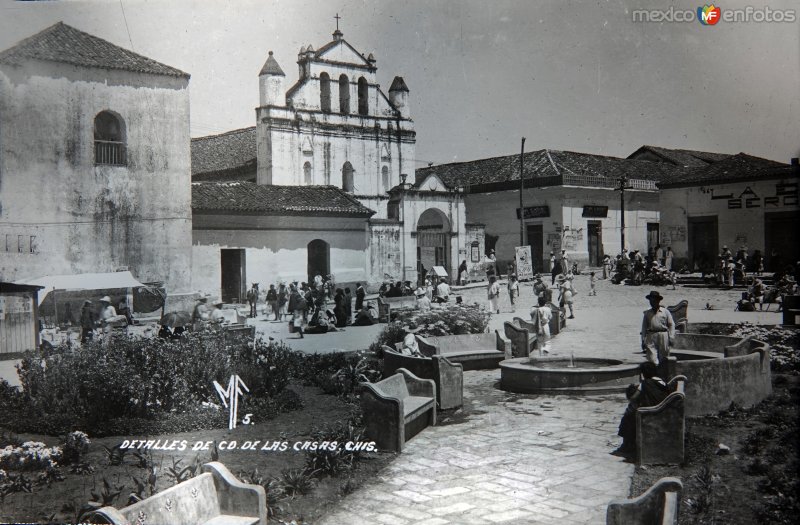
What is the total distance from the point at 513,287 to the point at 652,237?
2.22 meters

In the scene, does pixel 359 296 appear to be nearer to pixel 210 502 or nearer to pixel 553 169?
pixel 553 169

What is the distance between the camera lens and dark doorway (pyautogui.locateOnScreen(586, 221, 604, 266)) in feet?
25.0

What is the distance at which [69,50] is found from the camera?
249 inches

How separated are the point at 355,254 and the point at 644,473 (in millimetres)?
4481

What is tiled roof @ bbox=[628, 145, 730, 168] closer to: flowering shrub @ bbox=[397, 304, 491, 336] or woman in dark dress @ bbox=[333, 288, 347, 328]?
flowering shrub @ bbox=[397, 304, 491, 336]

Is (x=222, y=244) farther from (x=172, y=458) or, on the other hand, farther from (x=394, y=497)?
(x=394, y=497)

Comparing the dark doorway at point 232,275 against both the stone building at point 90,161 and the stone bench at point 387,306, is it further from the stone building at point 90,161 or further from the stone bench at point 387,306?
the stone bench at point 387,306

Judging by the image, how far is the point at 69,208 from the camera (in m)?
6.34

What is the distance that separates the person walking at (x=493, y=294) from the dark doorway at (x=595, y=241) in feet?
4.79

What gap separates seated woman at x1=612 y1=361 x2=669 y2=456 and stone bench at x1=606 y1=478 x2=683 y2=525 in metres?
1.46

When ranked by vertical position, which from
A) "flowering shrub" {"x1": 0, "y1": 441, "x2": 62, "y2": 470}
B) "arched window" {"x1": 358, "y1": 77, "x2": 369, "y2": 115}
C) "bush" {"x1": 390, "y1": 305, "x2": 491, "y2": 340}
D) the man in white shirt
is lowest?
"flowering shrub" {"x1": 0, "y1": 441, "x2": 62, "y2": 470}

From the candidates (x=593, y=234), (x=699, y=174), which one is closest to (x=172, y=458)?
(x=593, y=234)

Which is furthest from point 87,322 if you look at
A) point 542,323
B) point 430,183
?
point 542,323

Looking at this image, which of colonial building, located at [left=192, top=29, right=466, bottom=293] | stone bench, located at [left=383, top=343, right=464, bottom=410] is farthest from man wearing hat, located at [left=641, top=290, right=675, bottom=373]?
colonial building, located at [left=192, top=29, right=466, bottom=293]
